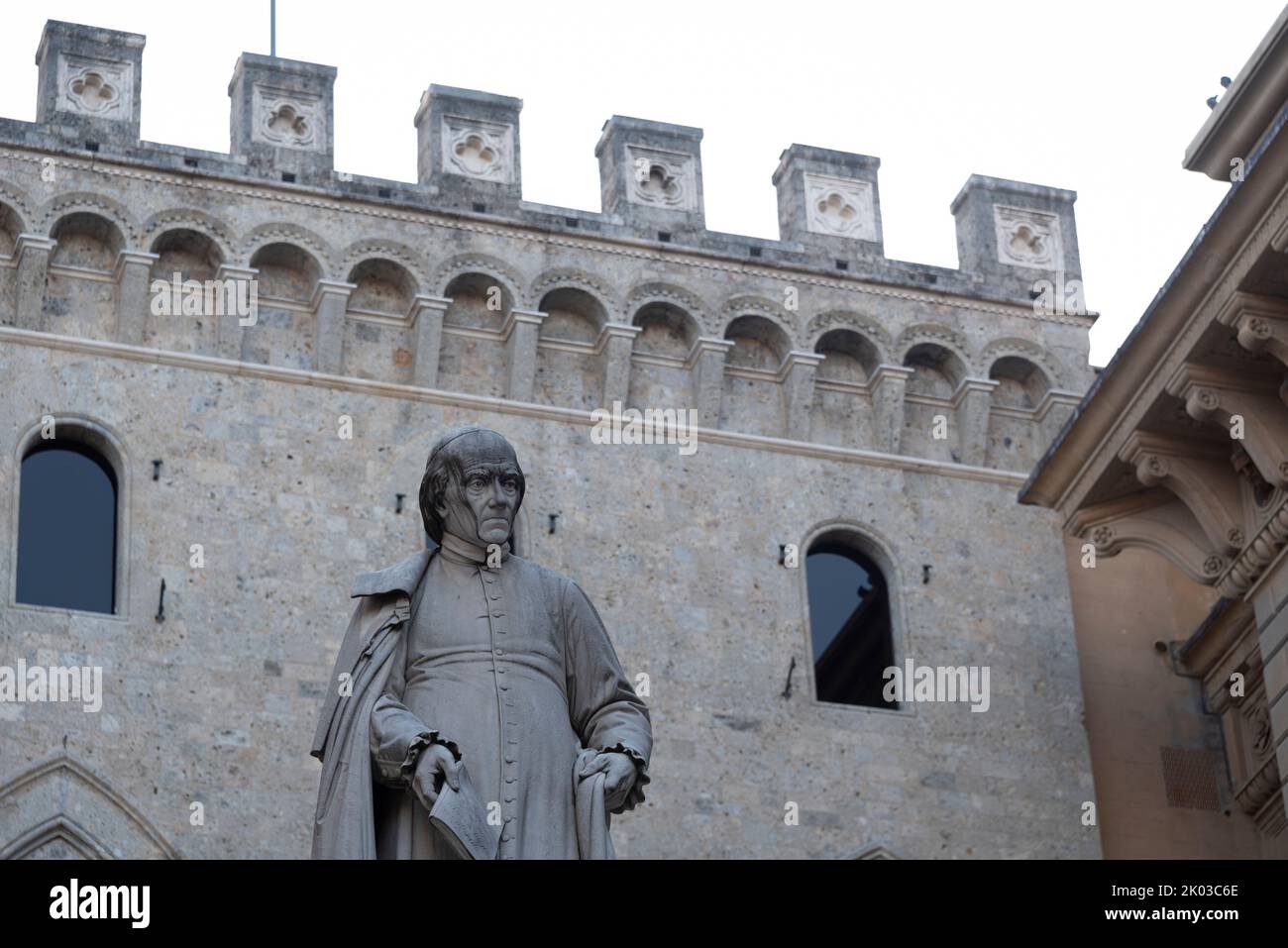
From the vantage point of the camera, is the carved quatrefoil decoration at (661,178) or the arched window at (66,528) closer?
the arched window at (66,528)

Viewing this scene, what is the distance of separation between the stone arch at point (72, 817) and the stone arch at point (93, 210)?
4.01 meters

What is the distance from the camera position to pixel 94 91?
65.8ft

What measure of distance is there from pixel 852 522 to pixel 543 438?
7.98 feet

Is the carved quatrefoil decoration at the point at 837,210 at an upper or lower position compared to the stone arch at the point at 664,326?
upper

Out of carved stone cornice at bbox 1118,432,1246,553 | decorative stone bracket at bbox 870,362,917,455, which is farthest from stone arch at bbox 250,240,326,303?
carved stone cornice at bbox 1118,432,1246,553

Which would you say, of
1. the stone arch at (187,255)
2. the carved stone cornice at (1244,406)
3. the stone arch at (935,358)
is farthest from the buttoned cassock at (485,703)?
the stone arch at (935,358)

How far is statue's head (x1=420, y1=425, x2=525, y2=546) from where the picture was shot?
28.1ft

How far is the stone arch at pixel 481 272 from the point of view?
66.9 ft

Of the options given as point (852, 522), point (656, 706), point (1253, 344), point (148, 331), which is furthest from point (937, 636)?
point (148, 331)

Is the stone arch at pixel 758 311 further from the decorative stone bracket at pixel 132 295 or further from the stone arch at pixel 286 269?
the decorative stone bracket at pixel 132 295

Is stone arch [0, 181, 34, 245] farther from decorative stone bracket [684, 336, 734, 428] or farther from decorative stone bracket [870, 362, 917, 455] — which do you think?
decorative stone bracket [870, 362, 917, 455]

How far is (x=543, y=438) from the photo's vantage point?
20.2 meters

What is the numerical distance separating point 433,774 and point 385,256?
12.8 meters
